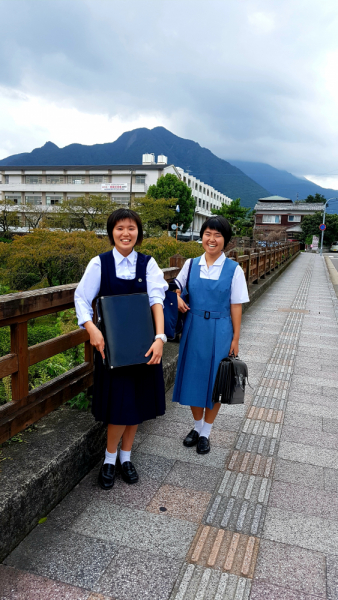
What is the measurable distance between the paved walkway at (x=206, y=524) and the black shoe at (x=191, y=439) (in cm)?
7

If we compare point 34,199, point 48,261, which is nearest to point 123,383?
point 48,261

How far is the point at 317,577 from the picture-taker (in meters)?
1.99

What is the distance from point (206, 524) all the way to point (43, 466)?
954mm

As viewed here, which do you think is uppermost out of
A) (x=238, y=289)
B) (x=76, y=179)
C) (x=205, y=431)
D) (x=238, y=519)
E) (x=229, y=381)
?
(x=76, y=179)

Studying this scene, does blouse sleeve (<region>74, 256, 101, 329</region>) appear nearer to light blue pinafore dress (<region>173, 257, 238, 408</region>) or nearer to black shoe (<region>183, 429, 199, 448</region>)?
light blue pinafore dress (<region>173, 257, 238, 408</region>)

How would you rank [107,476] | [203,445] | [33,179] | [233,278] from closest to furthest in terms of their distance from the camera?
[107,476]
[233,278]
[203,445]
[33,179]

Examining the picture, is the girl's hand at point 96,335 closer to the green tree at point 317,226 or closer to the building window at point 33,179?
the green tree at point 317,226

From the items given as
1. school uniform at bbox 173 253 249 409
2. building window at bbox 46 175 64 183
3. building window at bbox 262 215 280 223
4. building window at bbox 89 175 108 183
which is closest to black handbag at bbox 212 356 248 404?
school uniform at bbox 173 253 249 409

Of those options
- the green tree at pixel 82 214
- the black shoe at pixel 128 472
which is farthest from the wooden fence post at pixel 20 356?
the green tree at pixel 82 214

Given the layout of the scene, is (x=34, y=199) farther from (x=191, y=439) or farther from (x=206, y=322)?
(x=206, y=322)

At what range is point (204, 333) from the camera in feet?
9.60

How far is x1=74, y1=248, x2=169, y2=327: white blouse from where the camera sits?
2.33 m

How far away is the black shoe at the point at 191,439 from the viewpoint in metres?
3.24

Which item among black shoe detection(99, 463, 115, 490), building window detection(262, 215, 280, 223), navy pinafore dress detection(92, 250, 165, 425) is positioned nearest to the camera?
navy pinafore dress detection(92, 250, 165, 425)
